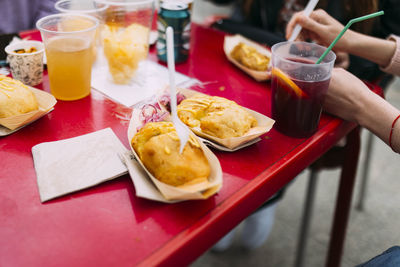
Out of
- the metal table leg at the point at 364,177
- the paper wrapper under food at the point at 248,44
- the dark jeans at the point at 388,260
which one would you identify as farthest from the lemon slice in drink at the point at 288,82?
the metal table leg at the point at 364,177

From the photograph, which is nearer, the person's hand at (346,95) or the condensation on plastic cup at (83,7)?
the person's hand at (346,95)

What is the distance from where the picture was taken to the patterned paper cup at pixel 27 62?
1.01 m

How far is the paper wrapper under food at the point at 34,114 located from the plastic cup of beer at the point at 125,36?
248 millimetres

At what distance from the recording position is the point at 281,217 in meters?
1.96

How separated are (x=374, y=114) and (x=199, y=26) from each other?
2.98 feet

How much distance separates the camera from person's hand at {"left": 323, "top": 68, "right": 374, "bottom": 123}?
965mm

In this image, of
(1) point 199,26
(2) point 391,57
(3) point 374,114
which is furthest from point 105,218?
(1) point 199,26

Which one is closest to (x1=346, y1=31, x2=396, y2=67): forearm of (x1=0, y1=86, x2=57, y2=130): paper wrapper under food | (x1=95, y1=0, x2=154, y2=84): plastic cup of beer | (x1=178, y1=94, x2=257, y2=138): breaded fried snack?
(x1=178, y1=94, x2=257, y2=138): breaded fried snack

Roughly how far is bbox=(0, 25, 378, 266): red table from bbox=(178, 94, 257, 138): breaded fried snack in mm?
55

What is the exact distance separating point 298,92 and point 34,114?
63 cm

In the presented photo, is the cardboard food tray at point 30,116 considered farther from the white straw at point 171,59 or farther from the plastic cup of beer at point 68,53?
the white straw at point 171,59

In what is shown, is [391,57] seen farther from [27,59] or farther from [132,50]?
[27,59]

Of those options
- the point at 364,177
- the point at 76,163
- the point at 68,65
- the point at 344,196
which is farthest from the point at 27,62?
the point at 364,177

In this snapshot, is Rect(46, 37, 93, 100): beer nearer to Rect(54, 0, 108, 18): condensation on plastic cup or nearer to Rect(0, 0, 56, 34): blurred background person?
Rect(54, 0, 108, 18): condensation on plastic cup
